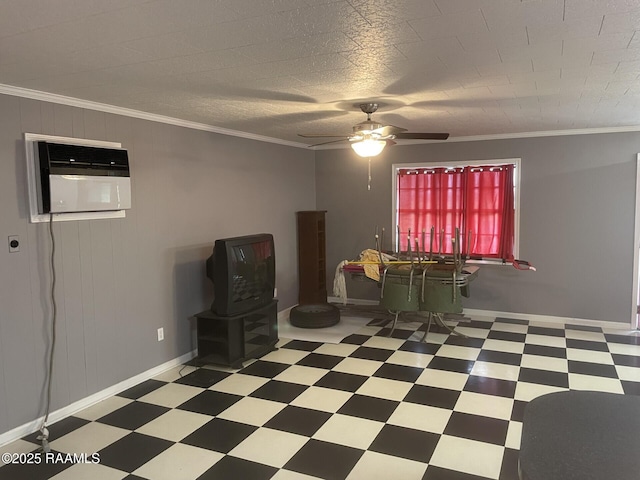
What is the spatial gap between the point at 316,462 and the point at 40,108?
2859 millimetres

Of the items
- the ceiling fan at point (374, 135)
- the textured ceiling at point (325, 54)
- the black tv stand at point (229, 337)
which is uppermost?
the textured ceiling at point (325, 54)

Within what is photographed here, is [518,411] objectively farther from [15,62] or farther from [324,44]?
[15,62]

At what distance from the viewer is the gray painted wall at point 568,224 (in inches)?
206

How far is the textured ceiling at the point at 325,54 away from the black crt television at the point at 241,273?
46.7 inches

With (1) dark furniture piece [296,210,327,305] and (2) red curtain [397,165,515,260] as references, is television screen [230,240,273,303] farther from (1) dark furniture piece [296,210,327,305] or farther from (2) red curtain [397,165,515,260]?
(2) red curtain [397,165,515,260]

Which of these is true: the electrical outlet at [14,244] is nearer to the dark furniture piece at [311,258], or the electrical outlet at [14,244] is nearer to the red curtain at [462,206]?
the dark furniture piece at [311,258]

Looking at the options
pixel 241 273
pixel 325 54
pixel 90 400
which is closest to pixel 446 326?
pixel 241 273

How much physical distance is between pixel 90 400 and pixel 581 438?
3.38 meters

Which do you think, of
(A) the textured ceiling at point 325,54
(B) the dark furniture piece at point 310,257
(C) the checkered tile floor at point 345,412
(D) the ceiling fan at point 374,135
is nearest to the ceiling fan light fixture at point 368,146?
(D) the ceiling fan at point 374,135

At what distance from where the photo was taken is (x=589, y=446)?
4.00 ft

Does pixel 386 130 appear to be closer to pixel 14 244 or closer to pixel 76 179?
pixel 76 179

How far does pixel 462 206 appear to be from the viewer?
19.5 feet

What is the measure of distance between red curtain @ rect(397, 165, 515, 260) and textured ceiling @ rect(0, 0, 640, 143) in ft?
6.22

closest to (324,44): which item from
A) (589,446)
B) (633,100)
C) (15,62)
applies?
(15,62)
